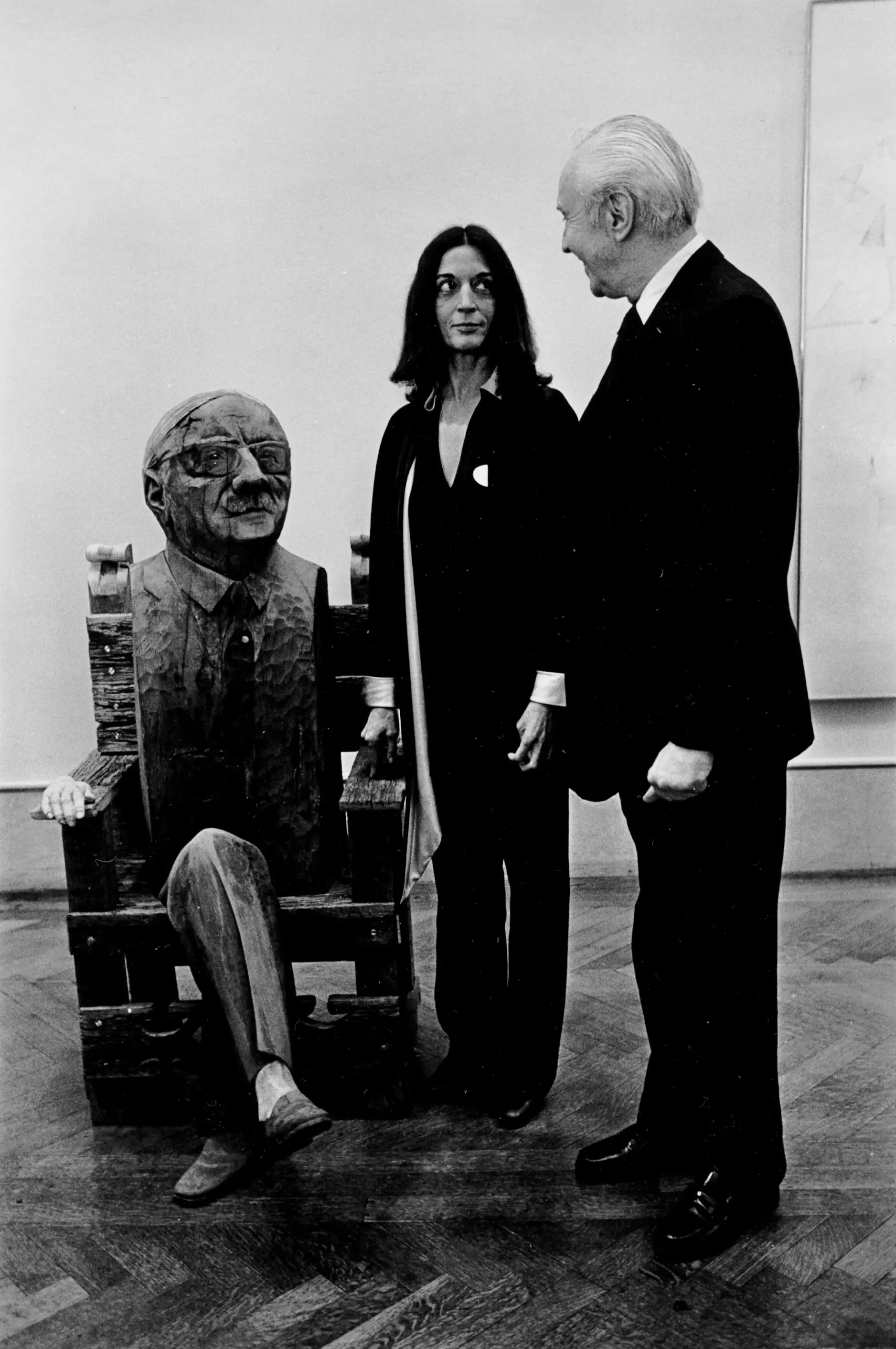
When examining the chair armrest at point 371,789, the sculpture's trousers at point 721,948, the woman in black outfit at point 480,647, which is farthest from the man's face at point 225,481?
the sculpture's trousers at point 721,948

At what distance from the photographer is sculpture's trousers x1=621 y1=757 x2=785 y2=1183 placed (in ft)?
7.45

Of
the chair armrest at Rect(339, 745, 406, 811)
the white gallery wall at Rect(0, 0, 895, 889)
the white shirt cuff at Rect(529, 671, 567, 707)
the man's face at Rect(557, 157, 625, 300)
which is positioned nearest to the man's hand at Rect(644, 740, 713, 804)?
the white shirt cuff at Rect(529, 671, 567, 707)

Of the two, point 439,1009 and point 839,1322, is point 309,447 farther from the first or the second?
point 839,1322

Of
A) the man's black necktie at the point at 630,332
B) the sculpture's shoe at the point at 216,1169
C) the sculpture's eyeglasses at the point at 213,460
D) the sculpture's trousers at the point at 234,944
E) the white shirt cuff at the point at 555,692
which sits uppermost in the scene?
the man's black necktie at the point at 630,332

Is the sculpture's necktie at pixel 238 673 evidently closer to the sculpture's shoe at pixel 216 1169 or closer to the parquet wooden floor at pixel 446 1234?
the sculpture's shoe at pixel 216 1169

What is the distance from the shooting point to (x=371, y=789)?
2.74 metres

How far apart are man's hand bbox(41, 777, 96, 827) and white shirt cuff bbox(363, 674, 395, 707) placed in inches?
25.5

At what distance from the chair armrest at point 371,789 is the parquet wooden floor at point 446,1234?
757 mm

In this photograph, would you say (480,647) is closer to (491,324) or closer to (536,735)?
(536,735)

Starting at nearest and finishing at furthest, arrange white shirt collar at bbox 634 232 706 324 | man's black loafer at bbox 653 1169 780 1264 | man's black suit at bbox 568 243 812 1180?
man's black suit at bbox 568 243 812 1180 → white shirt collar at bbox 634 232 706 324 → man's black loafer at bbox 653 1169 780 1264

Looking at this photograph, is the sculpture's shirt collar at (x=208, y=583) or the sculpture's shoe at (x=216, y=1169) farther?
the sculpture's shirt collar at (x=208, y=583)

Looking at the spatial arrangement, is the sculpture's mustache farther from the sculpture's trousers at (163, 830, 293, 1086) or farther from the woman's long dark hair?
the sculpture's trousers at (163, 830, 293, 1086)

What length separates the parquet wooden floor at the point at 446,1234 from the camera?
2.15 metres

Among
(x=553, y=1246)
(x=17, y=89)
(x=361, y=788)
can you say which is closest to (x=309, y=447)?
(x=17, y=89)
